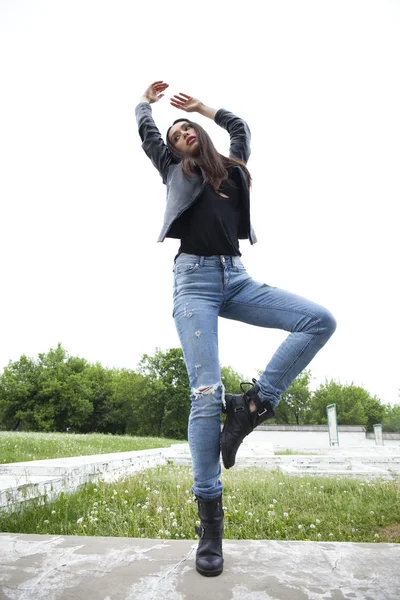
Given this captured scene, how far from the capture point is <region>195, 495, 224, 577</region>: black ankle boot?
204 cm

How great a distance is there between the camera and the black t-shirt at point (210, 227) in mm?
2637

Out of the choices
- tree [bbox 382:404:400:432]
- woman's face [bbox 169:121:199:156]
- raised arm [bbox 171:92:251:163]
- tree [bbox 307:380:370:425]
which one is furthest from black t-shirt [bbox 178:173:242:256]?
tree [bbox 382:404:400:432]

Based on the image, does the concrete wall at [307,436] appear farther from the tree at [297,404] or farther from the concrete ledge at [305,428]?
the tree at [297,404]

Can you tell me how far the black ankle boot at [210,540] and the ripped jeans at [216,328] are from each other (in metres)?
0.06

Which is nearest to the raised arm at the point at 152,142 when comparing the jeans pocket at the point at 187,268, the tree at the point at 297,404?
the jeans pocket at the point at 187,268

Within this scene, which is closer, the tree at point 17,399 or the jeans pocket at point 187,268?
the jeans pocket at point 187,268

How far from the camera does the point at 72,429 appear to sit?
4916 centimetres

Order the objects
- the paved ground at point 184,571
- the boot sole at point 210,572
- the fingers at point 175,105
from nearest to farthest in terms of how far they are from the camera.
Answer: the paved ground at point 184,571, the boot sole at point 210,572, the fingers at point 175,105

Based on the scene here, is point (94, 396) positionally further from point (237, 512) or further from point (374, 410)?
point (237, 512)

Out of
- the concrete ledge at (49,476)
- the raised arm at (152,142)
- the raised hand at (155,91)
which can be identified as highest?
the raised hand at (155,91)

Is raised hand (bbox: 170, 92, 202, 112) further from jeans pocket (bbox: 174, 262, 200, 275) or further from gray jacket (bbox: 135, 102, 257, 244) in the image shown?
jeans pocket (bbox: 174, 262, 200, 275)

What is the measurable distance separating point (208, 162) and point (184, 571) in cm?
224

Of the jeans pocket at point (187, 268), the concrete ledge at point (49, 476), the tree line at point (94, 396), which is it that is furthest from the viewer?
the tree line at point (94, 396)

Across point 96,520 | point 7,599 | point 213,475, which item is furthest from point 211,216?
point 96,520
